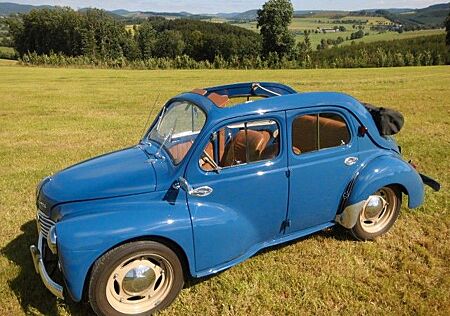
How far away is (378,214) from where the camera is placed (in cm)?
502

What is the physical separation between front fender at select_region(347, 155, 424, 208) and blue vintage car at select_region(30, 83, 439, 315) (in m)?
0.01

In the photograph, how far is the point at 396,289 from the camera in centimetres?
408

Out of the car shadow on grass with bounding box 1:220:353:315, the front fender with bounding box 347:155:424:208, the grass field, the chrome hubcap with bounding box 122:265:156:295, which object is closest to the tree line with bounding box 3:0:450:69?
the grass field

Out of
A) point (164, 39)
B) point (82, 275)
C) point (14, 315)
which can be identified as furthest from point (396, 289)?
point (164, 39)

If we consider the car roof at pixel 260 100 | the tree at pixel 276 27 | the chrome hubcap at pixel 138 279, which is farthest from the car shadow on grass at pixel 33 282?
the tree at pixel 276 27

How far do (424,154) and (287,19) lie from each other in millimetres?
48157

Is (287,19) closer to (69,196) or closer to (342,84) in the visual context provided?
(342,84)

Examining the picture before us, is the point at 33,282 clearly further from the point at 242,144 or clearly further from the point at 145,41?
the point at 145,41

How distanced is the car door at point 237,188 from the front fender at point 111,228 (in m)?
0.16

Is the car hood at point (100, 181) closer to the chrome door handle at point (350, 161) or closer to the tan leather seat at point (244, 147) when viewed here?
the tan leather seat at point (244, 147)

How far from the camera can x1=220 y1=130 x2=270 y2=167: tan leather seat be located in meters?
4.10

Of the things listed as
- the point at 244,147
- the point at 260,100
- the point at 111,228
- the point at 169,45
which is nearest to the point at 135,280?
the point at 111,228

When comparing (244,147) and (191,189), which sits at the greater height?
(244,147)

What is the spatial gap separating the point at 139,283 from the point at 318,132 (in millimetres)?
2432
